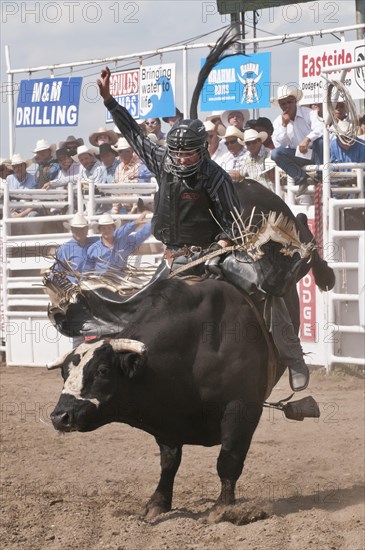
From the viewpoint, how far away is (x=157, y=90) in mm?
12422

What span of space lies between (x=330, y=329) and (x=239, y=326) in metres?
4.76

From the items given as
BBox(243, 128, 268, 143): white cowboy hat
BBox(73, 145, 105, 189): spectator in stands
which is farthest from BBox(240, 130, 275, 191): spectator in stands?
BBox(73, 145, 105, 189): spectator in stands

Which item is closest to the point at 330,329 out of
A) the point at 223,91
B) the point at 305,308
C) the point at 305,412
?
the point at 305,308

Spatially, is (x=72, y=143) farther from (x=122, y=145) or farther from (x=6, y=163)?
(x=122, y=145)

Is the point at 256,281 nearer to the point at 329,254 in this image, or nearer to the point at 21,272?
the point at 329,254

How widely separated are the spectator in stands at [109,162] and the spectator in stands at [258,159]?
2.10 meters

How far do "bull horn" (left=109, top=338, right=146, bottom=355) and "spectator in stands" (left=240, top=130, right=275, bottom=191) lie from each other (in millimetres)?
5505

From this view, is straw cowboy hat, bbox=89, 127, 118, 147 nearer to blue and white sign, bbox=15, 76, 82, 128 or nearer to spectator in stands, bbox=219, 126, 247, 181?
blue and white sign, bbox=15, 76, 82, 128

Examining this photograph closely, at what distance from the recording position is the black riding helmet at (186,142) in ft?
17.7

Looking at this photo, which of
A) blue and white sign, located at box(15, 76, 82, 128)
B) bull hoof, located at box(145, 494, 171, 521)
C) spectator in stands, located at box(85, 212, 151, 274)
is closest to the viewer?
bull hoof, located at box(145, 494, 171, 521)

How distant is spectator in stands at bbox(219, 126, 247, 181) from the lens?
10.9m

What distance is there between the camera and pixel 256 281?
5547 mm

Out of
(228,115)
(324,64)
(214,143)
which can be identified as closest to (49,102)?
(228,115)

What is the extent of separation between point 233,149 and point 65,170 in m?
3.20
